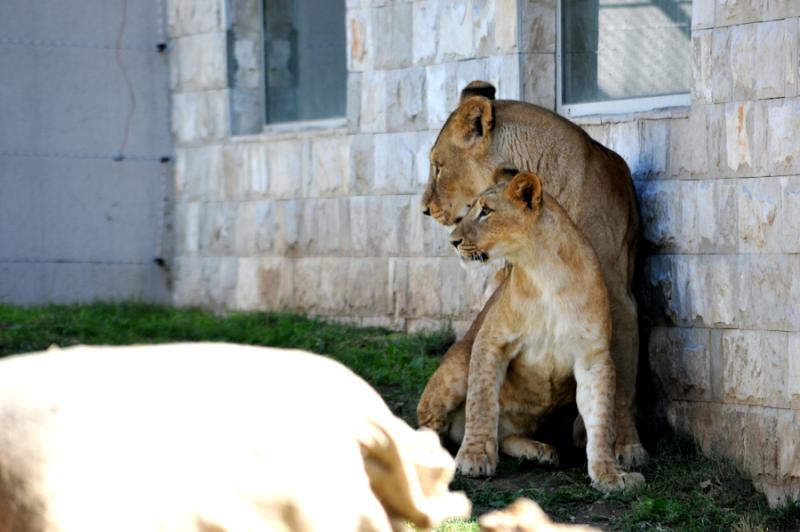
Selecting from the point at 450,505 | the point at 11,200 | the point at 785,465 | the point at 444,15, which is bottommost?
the point at 785,465

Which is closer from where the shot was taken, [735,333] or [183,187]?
[735,333]

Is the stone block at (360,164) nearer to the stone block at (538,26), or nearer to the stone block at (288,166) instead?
the stone block at (288,166)

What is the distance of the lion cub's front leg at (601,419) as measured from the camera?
5.78 m

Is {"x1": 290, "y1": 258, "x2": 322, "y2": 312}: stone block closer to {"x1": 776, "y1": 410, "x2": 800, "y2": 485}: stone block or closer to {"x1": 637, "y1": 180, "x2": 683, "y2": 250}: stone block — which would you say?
{"x1": 637, "y1": 180, "x2": 683, "y2": 250}: stone block

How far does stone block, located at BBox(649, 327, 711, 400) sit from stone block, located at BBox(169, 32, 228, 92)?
16.2 feet

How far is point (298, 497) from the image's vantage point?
8.36ft

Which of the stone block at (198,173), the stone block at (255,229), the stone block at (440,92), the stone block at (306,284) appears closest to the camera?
the stone block at (440,92)

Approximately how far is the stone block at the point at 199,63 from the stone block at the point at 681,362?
4.94 meters

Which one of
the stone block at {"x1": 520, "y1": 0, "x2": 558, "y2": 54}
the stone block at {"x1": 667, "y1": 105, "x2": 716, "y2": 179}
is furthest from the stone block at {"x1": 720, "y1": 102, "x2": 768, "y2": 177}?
the stone block at {"x1": 520, "y1": 0, "x2": 558, "y2": 54}

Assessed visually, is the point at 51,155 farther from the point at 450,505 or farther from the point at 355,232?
the point at 450,505

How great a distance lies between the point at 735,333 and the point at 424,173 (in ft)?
9.61

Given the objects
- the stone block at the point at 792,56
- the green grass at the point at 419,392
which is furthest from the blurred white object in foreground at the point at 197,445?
the stone block at the point at 792,56

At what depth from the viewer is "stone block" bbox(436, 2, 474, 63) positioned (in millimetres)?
8328

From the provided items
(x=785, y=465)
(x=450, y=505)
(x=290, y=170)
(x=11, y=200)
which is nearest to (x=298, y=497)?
(x=450, y=505)
